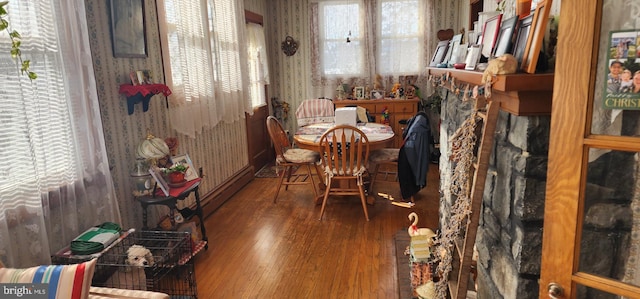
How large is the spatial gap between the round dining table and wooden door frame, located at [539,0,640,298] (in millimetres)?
2499

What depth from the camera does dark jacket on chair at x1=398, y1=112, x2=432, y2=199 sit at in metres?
3.58

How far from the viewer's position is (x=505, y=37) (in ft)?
4.81

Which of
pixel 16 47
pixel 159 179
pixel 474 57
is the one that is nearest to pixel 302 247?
pixel 159 179

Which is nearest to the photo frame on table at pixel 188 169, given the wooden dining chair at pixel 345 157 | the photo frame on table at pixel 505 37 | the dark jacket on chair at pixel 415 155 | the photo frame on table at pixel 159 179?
the photo frame on table at pixel 159 179

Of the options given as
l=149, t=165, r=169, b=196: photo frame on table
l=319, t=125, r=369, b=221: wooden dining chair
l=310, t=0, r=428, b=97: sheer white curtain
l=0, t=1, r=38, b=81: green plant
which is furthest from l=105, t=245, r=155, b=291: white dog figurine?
l=310, t=0, r=428, b=97: sheer white curtain

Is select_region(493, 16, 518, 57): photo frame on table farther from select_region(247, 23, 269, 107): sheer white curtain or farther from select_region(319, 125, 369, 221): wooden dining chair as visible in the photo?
select_region(247, 23, 269, 107): sheer white curtain

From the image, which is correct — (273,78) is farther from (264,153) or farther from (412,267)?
(412,267)

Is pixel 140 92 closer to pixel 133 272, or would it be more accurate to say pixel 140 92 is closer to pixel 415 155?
pixel 133 272

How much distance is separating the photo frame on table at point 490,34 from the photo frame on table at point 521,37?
21 cm

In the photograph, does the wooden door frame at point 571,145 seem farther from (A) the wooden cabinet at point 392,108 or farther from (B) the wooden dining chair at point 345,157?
(A) the wooden cabinet at point 392,108

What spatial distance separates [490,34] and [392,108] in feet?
13.0

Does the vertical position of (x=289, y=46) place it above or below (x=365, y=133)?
above

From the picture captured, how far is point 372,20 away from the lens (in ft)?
18.7

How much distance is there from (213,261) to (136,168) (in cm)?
85
